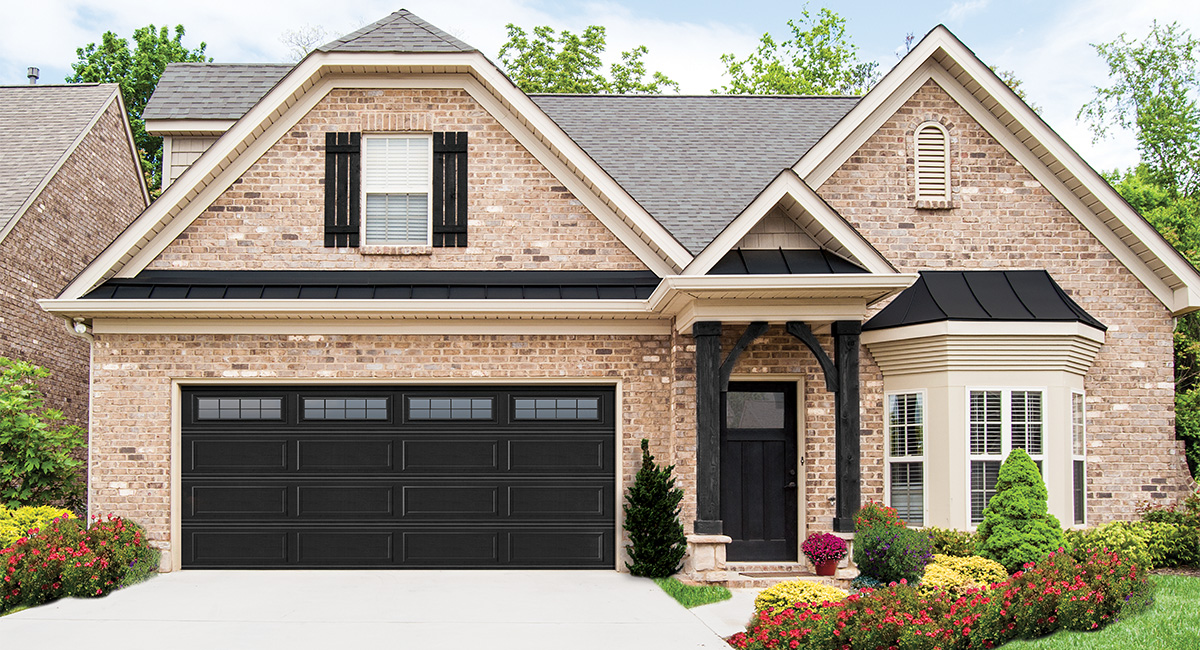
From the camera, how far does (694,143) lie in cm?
1528

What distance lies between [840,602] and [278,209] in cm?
847

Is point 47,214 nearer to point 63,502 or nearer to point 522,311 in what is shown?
point 63,502

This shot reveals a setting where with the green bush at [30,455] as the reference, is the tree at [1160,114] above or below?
above

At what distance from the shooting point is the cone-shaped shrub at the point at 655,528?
1136 centimetres

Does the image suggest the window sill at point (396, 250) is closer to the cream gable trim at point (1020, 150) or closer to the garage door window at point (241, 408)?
the garage door window at point (241, 408)

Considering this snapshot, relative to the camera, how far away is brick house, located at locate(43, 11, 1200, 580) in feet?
38.5

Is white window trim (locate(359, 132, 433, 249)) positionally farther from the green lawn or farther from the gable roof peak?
the green lawn

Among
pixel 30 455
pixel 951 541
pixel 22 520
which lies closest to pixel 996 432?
pixel 951 541

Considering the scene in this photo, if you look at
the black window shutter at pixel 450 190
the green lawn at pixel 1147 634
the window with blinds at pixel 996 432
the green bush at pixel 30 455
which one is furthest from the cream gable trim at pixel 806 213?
the green bush at pixel 30 455

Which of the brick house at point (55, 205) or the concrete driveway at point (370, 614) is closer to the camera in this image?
the concrete driveway at point (370, 614)

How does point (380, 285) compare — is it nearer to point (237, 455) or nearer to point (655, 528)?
point (237, 455)

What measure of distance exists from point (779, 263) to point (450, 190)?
4415 mm

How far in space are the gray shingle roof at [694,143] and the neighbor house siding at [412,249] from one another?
1576mm

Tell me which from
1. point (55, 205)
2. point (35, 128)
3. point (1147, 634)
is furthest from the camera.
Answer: point (35, 128)
